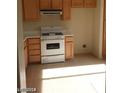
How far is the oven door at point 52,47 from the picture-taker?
434 centimetres

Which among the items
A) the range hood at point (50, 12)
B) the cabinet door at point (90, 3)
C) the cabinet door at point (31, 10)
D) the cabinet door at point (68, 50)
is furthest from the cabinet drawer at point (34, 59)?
the cabinet door at point (90, 3)

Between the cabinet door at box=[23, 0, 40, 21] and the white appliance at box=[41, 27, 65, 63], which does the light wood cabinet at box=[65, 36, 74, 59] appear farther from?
the cabinet door at box=[23, 0, 40, 21]

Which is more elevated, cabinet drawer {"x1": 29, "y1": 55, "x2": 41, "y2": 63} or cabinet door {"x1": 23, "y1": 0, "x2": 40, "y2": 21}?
cabinet door {"x1": 23, "y1": 0, "x2": 40, "y2": 21}

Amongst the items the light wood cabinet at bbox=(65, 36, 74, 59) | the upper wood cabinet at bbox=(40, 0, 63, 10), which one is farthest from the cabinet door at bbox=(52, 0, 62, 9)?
the light wood cabinet at bbox=(65, 36, 74, 59)

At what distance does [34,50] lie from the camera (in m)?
4.28

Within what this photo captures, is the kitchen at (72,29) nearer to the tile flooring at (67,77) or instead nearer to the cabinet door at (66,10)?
the cabinet door at (66,10)

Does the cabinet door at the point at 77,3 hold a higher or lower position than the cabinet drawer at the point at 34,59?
higher

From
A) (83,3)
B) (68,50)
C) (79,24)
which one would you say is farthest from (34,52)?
(83,3)

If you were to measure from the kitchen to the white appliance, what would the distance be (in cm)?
4

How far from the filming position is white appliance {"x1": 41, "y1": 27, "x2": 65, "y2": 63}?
434cm

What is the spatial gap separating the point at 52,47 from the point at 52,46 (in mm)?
27

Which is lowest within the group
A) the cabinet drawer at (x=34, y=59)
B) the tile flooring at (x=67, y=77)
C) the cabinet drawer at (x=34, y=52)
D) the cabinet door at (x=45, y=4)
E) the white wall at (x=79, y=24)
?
the tile flooring at (x=67, y=77)
